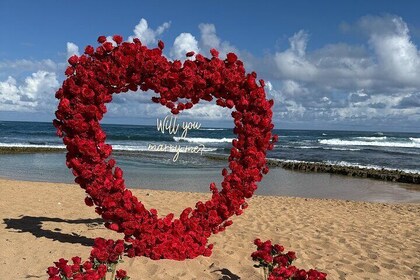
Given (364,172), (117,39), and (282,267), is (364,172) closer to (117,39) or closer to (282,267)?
(117,39)

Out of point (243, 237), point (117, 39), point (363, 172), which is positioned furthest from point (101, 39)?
point (363, 172)

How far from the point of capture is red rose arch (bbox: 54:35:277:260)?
5.65m

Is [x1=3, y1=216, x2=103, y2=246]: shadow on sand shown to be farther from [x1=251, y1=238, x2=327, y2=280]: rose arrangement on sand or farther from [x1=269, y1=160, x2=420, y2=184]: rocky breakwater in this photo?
[x1=269, y1=160, x2=420, y2=184]: rocky breakwater

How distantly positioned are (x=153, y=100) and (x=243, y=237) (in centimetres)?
367

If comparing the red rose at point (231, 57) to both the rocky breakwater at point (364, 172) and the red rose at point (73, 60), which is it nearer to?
the red rose at point (73, 60)

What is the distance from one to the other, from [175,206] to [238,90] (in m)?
6.67

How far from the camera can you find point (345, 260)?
6.88 metres

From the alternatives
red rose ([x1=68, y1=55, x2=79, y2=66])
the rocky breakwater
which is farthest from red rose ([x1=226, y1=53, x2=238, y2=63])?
the rocky breakwater

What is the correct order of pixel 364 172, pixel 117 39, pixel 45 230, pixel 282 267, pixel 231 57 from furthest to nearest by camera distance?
pixel 364 172
pixel 45 230
pixel 231 57
pixel 117 39
pixel 282 267

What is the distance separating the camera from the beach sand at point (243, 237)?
604cm

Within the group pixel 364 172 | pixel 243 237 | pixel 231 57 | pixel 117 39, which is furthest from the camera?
pixel 364 172

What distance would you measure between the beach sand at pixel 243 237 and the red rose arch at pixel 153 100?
676 millimetres

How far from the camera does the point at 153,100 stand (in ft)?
18.9

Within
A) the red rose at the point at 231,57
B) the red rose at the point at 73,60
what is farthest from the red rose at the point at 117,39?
the red rose at the point at 231,57
